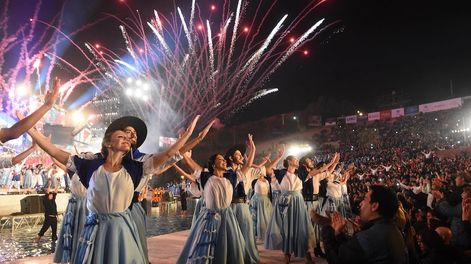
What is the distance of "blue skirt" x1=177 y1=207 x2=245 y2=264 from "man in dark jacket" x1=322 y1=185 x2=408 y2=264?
2.66 m

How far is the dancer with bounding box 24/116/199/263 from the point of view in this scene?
137 inches

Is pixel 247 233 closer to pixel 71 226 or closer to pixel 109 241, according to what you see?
pixel 71 226

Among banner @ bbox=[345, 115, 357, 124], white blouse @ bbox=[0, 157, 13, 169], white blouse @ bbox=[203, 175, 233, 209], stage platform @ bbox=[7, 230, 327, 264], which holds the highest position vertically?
banner @ bbox=[345, 115, 357, 124]

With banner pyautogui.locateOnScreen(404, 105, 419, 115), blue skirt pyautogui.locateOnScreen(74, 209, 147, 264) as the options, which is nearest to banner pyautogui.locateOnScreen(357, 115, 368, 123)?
banner pyautogui.locateOnScreen(404, 105, 419, 115)

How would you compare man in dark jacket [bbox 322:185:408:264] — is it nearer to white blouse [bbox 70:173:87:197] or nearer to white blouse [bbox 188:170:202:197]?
white blouse [bbox 188:170:202:197]

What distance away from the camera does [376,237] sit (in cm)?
289

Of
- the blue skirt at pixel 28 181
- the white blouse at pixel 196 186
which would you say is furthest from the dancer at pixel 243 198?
the blue skirt at pixel 28 181

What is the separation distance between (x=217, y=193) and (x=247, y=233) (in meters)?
1.34

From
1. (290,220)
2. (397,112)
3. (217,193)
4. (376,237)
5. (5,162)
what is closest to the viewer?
(376,237)

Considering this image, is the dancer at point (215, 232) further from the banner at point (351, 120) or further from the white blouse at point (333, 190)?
the banner at point (351, 120)

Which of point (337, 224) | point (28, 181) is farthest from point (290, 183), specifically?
point (28, 181)

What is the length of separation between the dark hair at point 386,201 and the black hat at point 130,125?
2.47 meters

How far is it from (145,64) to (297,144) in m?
26.1

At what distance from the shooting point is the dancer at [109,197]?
137 inches
